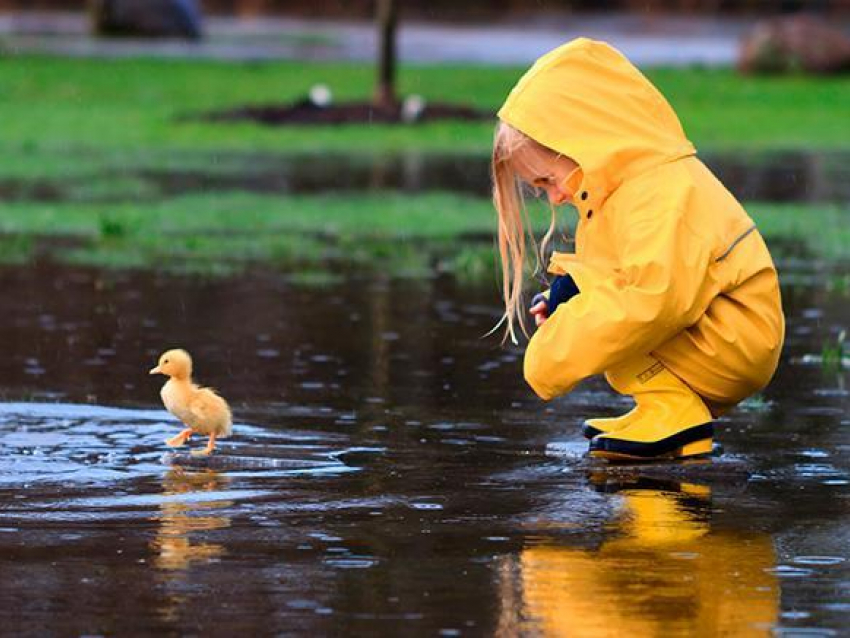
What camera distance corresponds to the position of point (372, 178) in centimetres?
1938

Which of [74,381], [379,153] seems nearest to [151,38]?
[379,153]

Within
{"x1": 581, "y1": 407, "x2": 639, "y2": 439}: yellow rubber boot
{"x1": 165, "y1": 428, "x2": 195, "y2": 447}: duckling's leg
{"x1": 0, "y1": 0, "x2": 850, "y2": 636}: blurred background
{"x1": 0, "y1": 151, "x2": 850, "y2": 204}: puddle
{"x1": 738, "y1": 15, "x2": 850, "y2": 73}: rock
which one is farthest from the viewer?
{"x1": 738, "y1": 15, "x2": 850, "y2": 73}: rock

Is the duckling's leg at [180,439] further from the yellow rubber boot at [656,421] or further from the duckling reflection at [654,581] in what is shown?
the duckling reflection at [654,581]

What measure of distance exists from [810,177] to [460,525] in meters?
13.7

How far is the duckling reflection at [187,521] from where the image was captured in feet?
19.5

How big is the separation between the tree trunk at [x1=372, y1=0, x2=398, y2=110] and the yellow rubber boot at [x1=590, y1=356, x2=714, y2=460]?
17.6m

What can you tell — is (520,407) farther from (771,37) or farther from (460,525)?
(771,37)

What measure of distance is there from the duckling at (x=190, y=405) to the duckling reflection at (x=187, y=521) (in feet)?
0.82

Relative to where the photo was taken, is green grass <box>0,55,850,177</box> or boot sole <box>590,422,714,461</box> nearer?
boot sole <box>590,422,714,461</box>

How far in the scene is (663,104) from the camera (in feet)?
24.8

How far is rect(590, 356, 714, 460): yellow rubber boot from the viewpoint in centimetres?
736

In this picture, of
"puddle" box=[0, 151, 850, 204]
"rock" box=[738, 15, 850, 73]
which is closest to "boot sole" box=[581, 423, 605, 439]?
"puddle" box=[0, 151, 850, 204]

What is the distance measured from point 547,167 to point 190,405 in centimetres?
136

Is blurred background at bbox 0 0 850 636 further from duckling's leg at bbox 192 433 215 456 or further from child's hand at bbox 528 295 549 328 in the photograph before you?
child's hand at bbox 528 295 549 328
